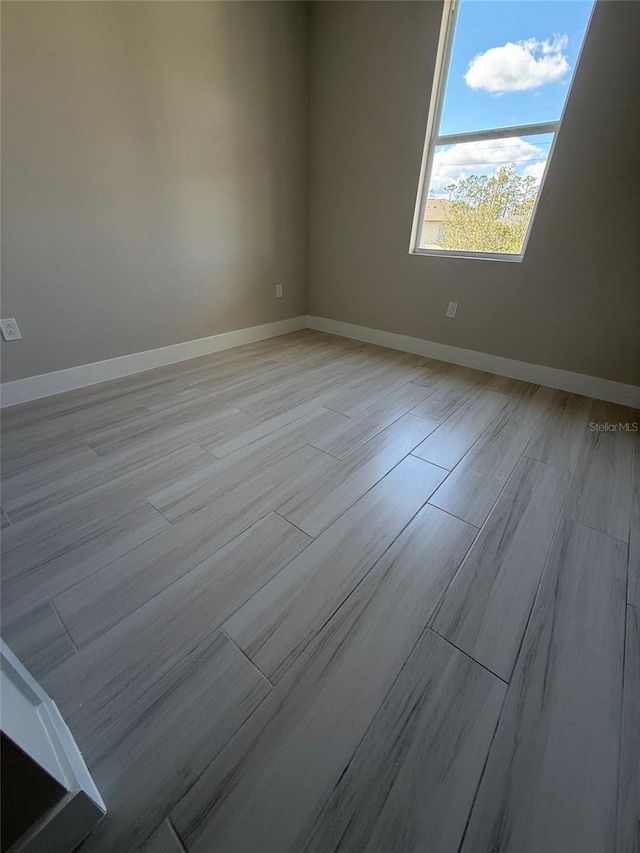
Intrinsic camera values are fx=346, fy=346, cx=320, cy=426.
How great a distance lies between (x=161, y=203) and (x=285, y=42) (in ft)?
5.17

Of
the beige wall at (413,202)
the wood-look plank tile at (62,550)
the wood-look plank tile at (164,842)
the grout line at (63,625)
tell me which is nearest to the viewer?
the wood-look plank tile at (164,842)

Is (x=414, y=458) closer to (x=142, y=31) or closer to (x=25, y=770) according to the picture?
(x=25, y=770)


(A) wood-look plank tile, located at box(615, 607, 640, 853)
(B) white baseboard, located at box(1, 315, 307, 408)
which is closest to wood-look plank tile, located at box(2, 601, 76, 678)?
(A) wood-look plank tile, located at box(615, 607, 640, 853)

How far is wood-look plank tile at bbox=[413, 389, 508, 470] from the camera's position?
5.31ft

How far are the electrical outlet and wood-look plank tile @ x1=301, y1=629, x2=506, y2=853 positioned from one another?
93.3 inches

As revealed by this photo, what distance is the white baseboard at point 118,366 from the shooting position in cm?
198

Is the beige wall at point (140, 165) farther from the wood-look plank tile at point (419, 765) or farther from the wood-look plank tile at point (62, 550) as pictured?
the wood-look plank tile at point (419, 765)

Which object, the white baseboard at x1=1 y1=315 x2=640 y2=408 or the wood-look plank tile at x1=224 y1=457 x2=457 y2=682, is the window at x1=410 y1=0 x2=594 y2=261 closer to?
the white baseboard at x1=1 y1=315 x2=640 y2=408

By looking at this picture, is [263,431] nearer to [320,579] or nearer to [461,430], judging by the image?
[320,579]

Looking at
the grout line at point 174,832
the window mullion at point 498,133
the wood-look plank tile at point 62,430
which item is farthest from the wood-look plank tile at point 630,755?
the window mullion at point 498,133

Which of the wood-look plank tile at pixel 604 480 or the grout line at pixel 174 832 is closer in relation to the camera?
the grout line at pixel 174 832

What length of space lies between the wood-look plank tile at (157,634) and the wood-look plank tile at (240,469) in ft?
0.88

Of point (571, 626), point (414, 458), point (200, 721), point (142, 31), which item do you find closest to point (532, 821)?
point (571, 626)

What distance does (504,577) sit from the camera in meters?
1.07
